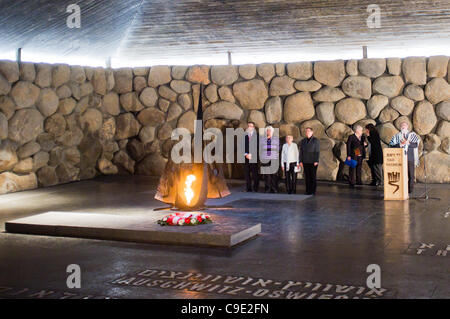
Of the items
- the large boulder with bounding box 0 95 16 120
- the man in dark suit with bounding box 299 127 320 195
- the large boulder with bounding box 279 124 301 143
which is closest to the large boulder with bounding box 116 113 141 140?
the large boulder with bounding box 0 95 16 120

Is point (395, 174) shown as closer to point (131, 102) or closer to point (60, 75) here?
point (131, 102)

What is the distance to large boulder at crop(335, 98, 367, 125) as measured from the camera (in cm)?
1438

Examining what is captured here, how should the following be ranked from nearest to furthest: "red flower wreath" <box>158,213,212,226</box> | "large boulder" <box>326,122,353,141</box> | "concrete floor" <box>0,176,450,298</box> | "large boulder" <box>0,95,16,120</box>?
"concrete floor" <box>0,176,450,298</box>, "red flower wreath" <box>158,213,212,226</box>, "large boulder" <box>0,95,16,120</box>, "large boulder" <box>326,122,353,141</box>

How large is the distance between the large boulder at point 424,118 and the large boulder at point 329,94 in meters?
1.81

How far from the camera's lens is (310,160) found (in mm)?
12430

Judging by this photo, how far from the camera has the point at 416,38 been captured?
13.5 meters

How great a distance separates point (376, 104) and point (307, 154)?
9.34ft

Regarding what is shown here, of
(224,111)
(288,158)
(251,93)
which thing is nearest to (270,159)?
(288,158)

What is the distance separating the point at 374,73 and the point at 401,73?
0.62m

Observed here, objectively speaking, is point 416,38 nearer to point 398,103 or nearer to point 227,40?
point 398,103

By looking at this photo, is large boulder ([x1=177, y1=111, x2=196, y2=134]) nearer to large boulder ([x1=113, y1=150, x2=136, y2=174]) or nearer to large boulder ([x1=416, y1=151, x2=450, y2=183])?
large boulder ([x1=113, y1=150, x2=136, y2=174])

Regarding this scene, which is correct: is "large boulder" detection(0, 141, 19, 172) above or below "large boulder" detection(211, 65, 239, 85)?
below

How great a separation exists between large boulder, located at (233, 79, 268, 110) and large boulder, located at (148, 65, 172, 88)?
197cm
